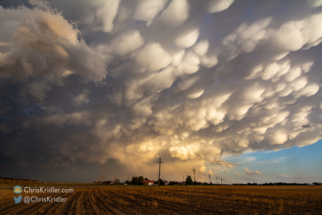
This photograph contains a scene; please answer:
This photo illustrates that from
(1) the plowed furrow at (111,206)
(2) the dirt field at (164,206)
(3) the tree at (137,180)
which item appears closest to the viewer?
(1) the plowed furrow at (111,206)

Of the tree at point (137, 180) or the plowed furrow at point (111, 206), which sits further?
the tree at point (137, 180)

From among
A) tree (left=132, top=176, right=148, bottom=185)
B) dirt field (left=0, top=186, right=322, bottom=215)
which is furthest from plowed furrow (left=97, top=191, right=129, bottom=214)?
tree (left=132, top=176, right=148, bottom=185)

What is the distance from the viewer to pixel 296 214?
1806cm

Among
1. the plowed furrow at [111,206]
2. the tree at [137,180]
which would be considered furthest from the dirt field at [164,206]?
the tree at [137,180]

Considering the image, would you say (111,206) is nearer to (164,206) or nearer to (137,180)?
(164,206)

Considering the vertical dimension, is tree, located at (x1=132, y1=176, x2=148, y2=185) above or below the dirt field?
below

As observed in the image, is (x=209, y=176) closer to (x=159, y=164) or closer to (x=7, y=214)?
(x=159, y=164)

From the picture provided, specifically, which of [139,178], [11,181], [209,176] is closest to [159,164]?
[11,181]

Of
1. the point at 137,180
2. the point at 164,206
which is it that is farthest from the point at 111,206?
the point at 137,180

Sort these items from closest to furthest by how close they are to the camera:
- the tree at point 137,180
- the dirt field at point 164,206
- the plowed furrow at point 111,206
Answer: the plowed furrow at point 111,206 → the dirt field at point 164,206 → the tree at point 137,180

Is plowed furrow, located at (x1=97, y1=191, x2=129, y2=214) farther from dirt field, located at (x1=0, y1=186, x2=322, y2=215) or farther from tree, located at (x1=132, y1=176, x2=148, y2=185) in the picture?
tree, located at (x1=132, y1=176, x2=148, y2=185)

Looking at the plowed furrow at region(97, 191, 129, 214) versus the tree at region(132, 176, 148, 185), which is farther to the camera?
the tree at region(132, 176, 148, 185)

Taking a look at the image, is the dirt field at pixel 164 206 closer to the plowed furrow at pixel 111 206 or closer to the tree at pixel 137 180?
the plowed furrow at pixel 111 206

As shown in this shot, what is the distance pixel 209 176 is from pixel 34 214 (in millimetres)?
199326
